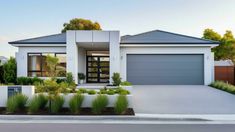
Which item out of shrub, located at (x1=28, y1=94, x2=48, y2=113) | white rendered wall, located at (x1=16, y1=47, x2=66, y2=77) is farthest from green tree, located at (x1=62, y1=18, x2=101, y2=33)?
shrub, located at (x1=28, y1=94, x2=48, y2=113)

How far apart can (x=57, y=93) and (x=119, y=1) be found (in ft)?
40.2

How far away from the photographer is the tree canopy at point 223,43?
31.9 m

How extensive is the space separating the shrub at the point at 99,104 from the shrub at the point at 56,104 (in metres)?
1.40

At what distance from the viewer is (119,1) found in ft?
63.7

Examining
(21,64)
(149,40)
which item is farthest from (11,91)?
(149,40)

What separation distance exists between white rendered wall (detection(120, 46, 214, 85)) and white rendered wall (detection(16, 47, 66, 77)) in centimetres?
522

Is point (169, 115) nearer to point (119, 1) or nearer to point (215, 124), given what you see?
point (215, 124)

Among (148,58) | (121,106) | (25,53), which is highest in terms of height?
(25,53)

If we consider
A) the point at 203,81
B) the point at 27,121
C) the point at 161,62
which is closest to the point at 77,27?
the point at 161,62

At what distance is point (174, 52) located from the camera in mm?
19734

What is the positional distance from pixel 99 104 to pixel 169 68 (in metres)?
11.9

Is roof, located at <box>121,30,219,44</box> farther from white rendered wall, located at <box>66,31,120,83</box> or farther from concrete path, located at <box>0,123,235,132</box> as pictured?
concrete path, located at <box>0,123,235,132</box>

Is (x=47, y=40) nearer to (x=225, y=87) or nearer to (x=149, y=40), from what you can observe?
(x=149, y=40)

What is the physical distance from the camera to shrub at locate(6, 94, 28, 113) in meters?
9.37
